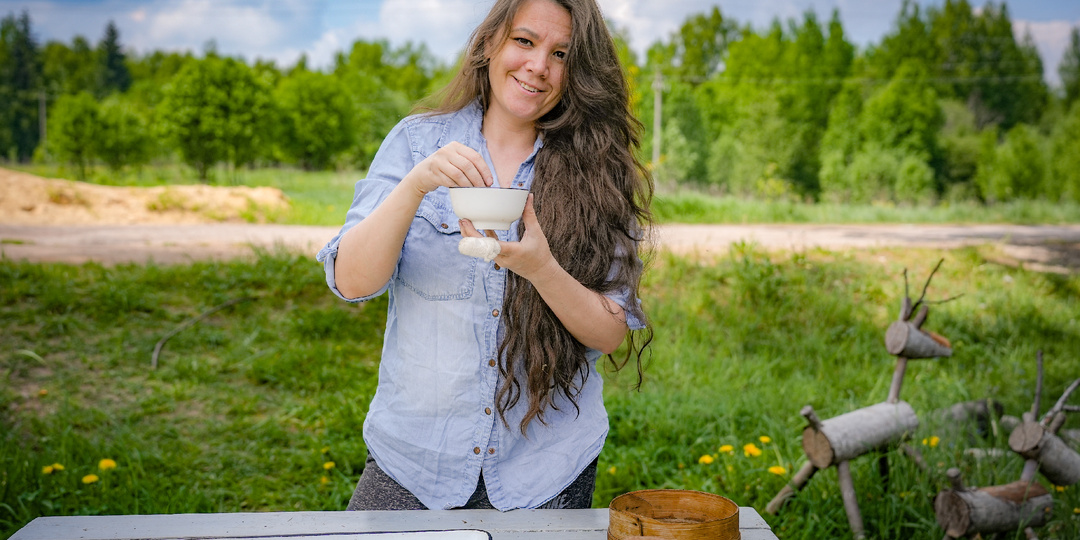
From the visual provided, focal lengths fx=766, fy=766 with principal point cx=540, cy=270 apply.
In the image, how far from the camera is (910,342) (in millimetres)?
2447

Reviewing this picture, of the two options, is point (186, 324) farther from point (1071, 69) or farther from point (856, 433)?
point (1071, 69)

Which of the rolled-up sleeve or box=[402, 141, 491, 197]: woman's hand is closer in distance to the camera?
box=[402, 141, 491, 197]: woman's hand

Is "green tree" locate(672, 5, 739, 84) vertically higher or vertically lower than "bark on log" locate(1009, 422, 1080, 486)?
higher

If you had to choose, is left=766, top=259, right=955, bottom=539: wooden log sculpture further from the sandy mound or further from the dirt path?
the sandy mound

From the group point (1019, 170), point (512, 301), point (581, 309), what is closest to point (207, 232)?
point (512, 301)

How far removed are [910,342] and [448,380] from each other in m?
1.76

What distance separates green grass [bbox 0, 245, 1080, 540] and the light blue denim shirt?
4.14ft

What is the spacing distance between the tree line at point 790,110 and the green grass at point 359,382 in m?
11.5

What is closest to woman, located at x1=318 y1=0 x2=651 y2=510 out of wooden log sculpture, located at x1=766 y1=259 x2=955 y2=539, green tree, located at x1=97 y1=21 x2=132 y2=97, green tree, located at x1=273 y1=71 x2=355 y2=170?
wooden log sculpture, located at x1=766 y1=259 x2=955 y2=539

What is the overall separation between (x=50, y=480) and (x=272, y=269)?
2710mm

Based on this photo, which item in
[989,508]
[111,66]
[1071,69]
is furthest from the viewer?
[111,66]

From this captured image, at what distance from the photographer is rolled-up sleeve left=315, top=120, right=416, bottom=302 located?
124cm

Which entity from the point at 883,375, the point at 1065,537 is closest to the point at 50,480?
the point at 1065,537

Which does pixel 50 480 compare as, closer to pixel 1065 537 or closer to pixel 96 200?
pixel 1065 537
